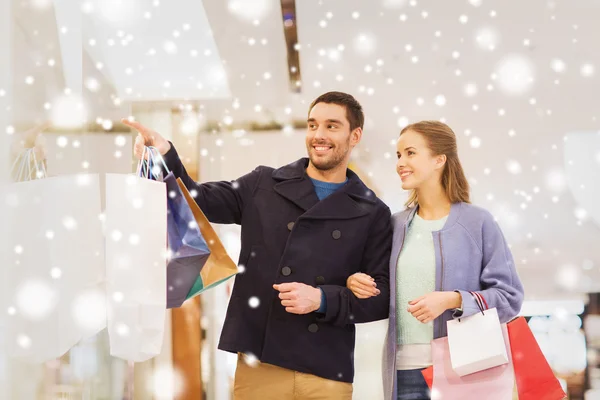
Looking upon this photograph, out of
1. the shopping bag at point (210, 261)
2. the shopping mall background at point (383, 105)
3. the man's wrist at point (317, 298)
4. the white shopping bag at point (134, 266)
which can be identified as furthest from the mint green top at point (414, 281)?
the shopping mall background at point (383, 105)

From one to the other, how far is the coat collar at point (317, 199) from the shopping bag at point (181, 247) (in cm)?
37

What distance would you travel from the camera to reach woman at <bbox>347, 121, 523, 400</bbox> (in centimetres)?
168

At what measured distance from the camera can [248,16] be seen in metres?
3.08

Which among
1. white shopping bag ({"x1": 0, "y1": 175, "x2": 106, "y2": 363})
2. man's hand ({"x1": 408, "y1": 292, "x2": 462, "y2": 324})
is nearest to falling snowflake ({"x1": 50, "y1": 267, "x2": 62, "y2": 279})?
white shopping bag ({"x1": 0, "y1": 175, "x2": 106, "y2": 363})

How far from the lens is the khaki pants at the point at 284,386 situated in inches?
68.1

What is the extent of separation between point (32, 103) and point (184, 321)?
1.91m

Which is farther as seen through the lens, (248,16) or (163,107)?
(163,107)

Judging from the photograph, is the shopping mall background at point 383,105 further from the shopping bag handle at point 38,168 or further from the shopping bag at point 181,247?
the shopping bag at point 181,247

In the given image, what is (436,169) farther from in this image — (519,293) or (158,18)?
(158,18)

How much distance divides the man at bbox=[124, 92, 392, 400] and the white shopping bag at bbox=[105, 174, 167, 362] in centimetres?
21

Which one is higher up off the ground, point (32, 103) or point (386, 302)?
point (32, 103)

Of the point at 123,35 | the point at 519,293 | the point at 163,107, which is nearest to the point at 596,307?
the point at 519,293

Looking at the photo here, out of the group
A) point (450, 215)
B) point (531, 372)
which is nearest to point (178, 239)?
point (450, 215)

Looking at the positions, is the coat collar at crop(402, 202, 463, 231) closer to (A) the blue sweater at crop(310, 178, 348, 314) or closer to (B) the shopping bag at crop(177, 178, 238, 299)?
(A) the blue sweater at crop(310, 178, 348, 314)
